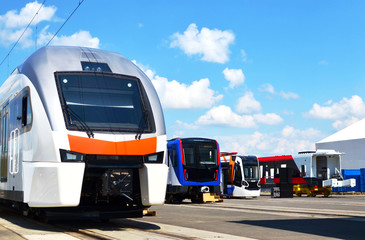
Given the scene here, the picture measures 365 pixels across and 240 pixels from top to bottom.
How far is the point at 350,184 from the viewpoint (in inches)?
1401

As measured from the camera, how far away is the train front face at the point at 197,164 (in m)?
25.0

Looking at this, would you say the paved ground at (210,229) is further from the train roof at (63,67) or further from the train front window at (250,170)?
the train front window at (250,170)

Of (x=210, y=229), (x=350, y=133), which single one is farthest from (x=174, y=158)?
(x=350, y=133)

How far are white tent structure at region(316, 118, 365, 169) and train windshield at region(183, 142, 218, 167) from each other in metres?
26.8

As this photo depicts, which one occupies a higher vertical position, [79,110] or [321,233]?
[79,110]

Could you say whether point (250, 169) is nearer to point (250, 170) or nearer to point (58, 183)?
point (250, 170)

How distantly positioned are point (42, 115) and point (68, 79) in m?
1.07

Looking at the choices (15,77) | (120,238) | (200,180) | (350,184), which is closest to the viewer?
(120,238)

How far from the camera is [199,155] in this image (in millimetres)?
25281

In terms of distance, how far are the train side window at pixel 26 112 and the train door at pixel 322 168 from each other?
27807 millimetres

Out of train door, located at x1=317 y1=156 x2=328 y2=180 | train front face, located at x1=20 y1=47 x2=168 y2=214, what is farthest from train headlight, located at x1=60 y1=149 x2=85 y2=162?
train door, located at x1=317 y1=156 x2=328 y2=180

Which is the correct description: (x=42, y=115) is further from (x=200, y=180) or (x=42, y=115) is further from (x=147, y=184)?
(x=200, y=180)

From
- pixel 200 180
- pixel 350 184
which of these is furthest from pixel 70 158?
pixel 350 184

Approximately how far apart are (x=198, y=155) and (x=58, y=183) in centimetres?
1535
